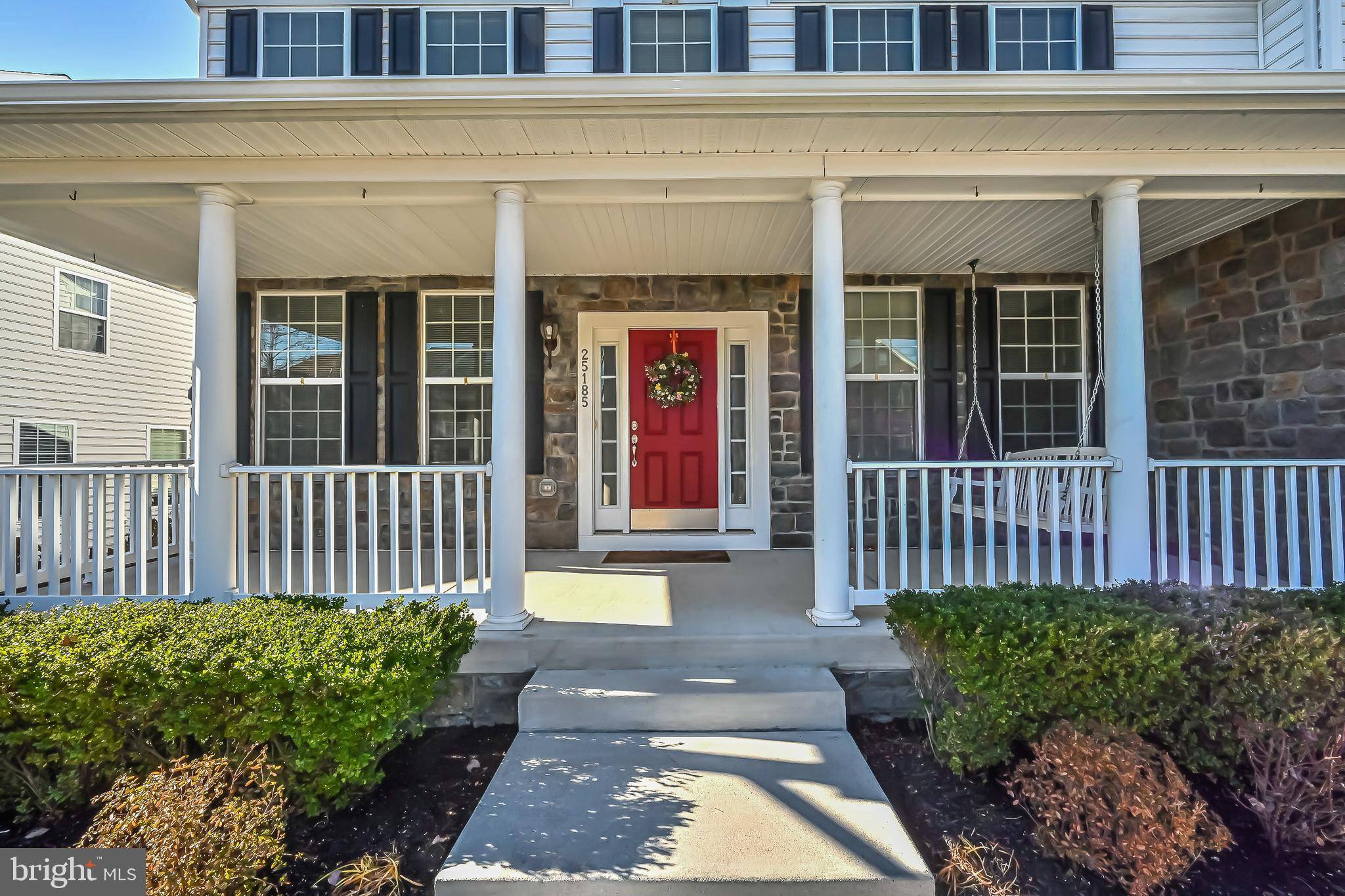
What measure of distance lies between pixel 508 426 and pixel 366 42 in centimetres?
357

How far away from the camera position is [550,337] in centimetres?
513

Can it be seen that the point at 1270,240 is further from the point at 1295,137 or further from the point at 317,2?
the point at 317,2

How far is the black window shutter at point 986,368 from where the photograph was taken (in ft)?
17.1

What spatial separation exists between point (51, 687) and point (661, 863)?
2039 mm

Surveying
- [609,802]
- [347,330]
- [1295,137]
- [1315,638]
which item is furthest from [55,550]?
[1295,137]

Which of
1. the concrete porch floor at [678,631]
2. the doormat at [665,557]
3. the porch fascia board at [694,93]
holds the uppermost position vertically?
the porch fascia board at [694,93]

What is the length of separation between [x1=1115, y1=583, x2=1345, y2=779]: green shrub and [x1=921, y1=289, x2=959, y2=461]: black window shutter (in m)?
3.06

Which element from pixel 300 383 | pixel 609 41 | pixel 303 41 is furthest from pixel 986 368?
pixel 303 41

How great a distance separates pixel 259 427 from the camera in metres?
5.28

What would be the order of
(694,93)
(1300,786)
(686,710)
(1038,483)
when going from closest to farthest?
1. (1300,786)
2. (686,710)
3. (694,93)
4. (1038,483)

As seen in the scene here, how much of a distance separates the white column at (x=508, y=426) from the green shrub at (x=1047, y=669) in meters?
1.93

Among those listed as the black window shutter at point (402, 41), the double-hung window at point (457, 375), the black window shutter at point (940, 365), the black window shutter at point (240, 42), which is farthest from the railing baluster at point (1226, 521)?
the black window shutter at point (240, 42)

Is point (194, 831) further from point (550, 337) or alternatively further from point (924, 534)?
point (550, 337)

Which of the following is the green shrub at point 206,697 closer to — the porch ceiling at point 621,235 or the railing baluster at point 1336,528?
the porch ceiling at point 621,235
